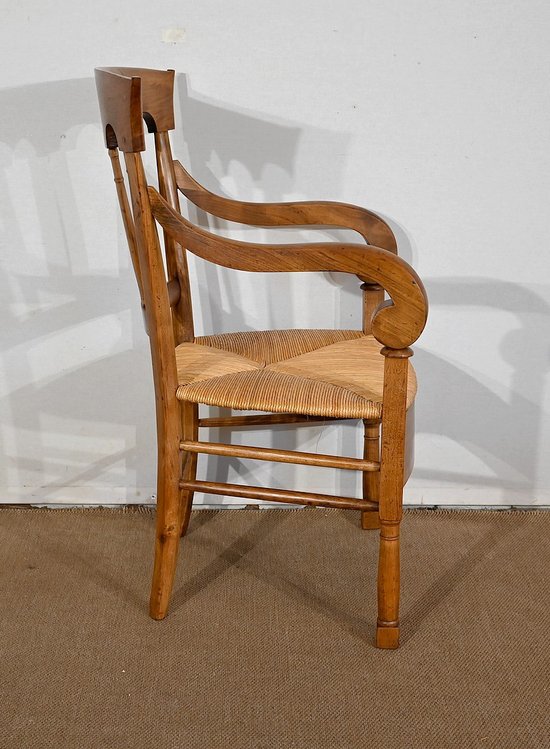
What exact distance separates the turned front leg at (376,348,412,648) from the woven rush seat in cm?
3

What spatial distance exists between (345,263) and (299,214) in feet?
1.22

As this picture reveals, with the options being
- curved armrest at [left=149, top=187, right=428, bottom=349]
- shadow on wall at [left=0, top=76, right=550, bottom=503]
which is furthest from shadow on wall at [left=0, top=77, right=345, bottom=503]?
curved armrest at [left=149, top=187, right=428, bottom=349]

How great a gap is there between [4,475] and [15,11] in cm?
99

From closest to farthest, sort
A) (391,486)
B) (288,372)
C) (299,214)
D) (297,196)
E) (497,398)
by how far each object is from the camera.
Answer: (391,486) → (288,372) → (299,214) → (297,196) → (497,398)

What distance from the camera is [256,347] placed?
5.27 feet

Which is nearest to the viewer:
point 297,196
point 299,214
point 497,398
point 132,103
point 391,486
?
point 132,103

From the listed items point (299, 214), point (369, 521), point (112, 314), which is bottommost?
point (369, 521)

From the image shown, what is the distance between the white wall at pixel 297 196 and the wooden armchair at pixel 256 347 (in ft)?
0.47

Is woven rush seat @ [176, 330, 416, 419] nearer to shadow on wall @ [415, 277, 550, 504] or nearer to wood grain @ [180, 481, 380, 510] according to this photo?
wood grain @ [180, 481, 380, 510]

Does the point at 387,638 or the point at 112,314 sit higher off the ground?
the point at 112,314

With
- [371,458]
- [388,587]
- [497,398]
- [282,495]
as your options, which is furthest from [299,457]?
[497,398]

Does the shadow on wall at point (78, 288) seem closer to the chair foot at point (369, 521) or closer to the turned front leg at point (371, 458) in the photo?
the turned front leg at point (371, 458)

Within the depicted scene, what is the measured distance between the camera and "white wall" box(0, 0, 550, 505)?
1.63m

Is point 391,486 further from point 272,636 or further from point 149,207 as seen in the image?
point 149,207
